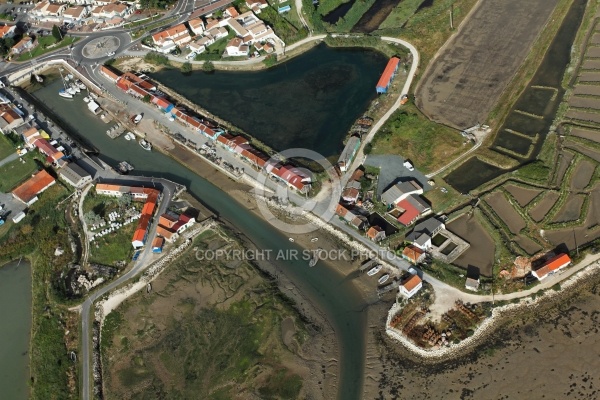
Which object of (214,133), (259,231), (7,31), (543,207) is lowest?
(259,231)

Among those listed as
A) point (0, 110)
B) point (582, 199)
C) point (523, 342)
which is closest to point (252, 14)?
point (0, 110)

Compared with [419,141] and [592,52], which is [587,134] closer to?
[592,52]

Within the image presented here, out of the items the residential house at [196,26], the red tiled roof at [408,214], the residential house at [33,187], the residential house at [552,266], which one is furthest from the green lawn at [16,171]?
the residential house at [552,266]

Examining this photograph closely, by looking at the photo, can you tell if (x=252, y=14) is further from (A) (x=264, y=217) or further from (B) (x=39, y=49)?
(A) (x=264, y=217)

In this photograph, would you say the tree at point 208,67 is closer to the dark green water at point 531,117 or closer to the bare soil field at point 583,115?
the dark green water at point 531,117

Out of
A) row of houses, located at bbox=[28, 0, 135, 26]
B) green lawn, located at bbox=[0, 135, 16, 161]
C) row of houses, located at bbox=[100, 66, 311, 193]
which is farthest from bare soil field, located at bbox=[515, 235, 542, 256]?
row of houses, located at bbox=[28, 0, 135, 26]

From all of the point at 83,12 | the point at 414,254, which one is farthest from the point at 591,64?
the point at 83,12
